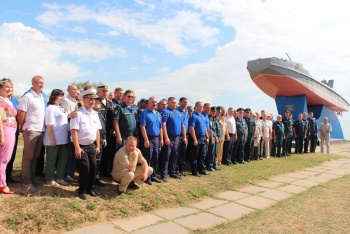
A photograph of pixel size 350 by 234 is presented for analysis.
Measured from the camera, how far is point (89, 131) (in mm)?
4250

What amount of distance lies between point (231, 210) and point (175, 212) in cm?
98

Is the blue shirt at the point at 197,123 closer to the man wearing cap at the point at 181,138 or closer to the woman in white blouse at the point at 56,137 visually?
the man wearing cap at the point at 181,138

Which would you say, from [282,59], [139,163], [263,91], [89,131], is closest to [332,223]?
[139,163]

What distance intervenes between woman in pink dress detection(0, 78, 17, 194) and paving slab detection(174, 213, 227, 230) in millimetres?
2600

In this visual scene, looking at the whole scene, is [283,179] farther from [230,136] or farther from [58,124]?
[58,124]

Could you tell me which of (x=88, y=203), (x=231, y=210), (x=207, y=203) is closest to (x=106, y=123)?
(x=88, y=203)

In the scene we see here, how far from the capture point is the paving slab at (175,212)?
4133 mm

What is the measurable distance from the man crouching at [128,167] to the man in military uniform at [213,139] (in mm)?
2796

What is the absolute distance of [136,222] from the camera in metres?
3.81

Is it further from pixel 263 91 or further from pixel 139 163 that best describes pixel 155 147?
pixel 263 91

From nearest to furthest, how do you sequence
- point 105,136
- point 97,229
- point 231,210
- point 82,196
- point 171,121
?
1. point 97,229
2. point 82,196
3. point 231,210
4. point 105,136
5. point 171,121

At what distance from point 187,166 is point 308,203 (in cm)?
330

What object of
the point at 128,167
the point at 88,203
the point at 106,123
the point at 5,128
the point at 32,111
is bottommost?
the point at 88,203

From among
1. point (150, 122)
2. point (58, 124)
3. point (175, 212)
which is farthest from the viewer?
point (150, 122)
